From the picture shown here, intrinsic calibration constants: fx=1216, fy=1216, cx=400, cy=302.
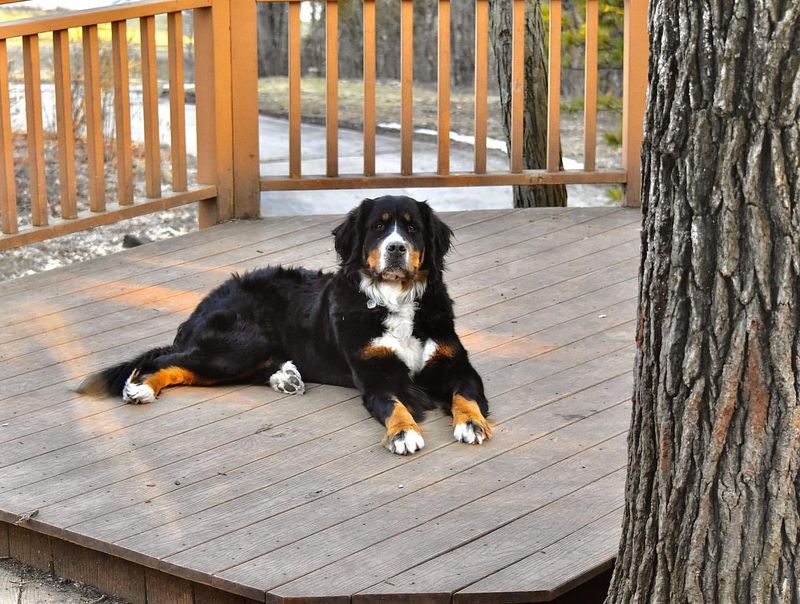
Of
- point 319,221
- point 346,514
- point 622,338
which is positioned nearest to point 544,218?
point 319,221

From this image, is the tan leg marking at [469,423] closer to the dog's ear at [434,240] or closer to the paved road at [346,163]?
the dog's ear at [434,240]

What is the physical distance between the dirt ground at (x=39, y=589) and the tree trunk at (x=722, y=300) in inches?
63.8

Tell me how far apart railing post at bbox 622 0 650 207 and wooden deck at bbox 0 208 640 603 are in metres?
1.30

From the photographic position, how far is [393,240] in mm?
4137

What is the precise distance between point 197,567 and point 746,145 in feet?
5.52

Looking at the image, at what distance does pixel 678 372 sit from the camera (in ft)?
8.06

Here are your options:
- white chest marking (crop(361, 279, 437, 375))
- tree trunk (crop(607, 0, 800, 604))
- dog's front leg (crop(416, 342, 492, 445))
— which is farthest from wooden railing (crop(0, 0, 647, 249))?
tree trunk (crop(607, 0, 800, 604))

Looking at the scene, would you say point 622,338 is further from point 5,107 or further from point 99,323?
point 5,107

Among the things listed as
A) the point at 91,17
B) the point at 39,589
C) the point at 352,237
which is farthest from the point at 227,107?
the point at 39,589

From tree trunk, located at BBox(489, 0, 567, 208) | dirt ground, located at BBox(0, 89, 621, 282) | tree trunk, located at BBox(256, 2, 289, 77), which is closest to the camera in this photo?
tree trunk, located at BBox(489, 0, 567, 208)

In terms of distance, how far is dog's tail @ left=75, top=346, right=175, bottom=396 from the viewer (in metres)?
4.26

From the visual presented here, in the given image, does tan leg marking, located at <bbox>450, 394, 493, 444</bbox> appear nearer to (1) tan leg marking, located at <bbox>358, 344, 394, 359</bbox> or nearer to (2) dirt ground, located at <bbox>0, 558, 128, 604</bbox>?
(1) tan leg marking, located at <bbox>358, 344, 394, 359</bbox>

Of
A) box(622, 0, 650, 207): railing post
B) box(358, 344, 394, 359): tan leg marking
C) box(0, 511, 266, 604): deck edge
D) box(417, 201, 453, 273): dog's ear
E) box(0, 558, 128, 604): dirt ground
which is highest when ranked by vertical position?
box(622, 0, 650, 207): railing post

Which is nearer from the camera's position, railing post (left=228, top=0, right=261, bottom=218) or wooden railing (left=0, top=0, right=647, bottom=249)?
wooden railing (left=0, top=0, right=647, bottom=249)
